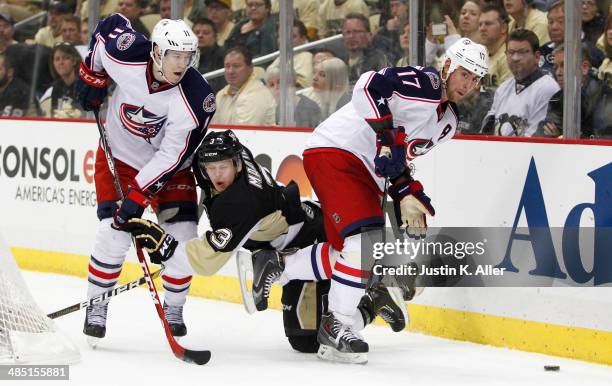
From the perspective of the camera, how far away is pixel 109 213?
15.3 feet

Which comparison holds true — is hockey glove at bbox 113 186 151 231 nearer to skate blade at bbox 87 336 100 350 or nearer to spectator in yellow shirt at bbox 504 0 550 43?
skate blade at bbox 87 336 100 350

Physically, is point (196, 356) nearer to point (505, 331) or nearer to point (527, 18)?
point (505, 331)

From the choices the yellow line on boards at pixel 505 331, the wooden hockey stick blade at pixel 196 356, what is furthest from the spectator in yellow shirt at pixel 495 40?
the wooden hockey stick blade at pixel 196 356

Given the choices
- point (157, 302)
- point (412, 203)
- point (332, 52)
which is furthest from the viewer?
point (332, 52)

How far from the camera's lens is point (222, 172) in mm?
4426

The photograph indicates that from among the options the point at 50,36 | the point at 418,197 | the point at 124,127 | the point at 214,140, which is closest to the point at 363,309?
the point at 418,197

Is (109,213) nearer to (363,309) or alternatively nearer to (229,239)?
(229,239)

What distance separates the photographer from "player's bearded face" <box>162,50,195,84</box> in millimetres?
4359

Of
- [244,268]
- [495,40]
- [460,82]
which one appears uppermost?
[495,40]

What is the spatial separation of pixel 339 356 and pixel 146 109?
1138mm

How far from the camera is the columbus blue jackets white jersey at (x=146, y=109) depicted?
4.48m

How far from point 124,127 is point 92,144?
80.5 inches

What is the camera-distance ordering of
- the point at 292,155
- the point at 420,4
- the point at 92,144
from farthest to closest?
the point at 92,144 < the point at 292,155 < the point at 420,4

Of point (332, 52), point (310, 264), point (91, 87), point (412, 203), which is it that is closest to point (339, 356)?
point (310, 264)
